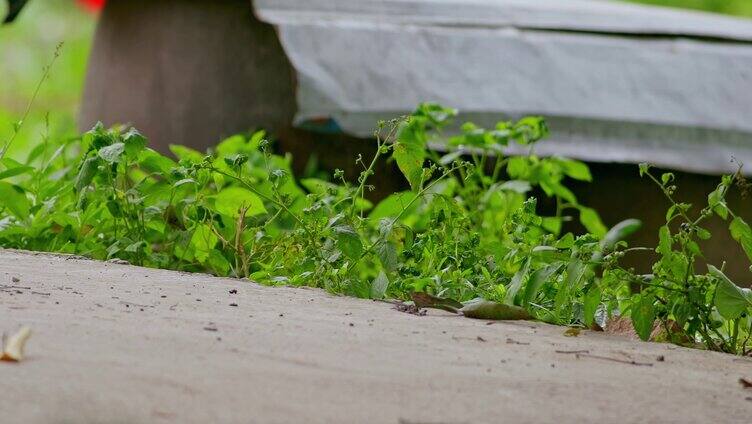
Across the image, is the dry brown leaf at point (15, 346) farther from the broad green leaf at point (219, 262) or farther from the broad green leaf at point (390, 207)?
the broad green leaf at point (390, 207)

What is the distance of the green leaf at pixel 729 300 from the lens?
7.09 feet

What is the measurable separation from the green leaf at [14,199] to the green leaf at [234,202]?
47 centimetres

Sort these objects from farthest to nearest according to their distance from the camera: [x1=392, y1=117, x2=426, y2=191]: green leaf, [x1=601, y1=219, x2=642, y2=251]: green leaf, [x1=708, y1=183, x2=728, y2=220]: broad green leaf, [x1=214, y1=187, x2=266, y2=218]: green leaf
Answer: [x1=214, y1=187, x2=266, y2=218]: green leaf, [x1=392, y1=117, x2=426, y2=191]: green leaf, [x1=708, y1=183, x2=728, y2=220]: broad green leaf, [x1=601, y1=219, x2=642, y2=251]: green leaf

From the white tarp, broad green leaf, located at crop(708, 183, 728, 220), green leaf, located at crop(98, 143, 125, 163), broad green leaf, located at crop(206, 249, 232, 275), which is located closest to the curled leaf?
broad green leaf, located at crop(708, 183, 728, 220)

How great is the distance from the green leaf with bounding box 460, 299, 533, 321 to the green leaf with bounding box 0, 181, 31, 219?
4.08ft

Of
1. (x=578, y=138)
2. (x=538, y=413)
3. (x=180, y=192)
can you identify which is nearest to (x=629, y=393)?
(x=538, y=413)

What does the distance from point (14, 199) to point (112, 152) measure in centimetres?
35

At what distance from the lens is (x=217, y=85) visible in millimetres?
4773

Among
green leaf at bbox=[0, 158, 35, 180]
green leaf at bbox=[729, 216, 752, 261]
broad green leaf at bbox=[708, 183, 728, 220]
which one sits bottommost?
green leaf at bbox=[0, 158, 35, 180]

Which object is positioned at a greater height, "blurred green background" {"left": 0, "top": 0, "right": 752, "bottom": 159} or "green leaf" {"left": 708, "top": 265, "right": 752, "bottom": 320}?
"green leaf" {"left": 708, "top": 265, "right": 752, "bottom": 320}

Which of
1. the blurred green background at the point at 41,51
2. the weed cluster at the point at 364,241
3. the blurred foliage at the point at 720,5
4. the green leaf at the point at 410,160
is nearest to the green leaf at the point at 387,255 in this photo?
the weed cluster at the point at 364,241

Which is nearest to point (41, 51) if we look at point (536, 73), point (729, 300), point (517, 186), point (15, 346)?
point (536, 73)

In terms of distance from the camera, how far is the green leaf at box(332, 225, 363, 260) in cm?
242

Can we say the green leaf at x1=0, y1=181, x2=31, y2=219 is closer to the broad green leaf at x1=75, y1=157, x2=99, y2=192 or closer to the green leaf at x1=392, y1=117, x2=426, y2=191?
the broad green leaf at x1=75, y1=157, x2=99, y2=192
